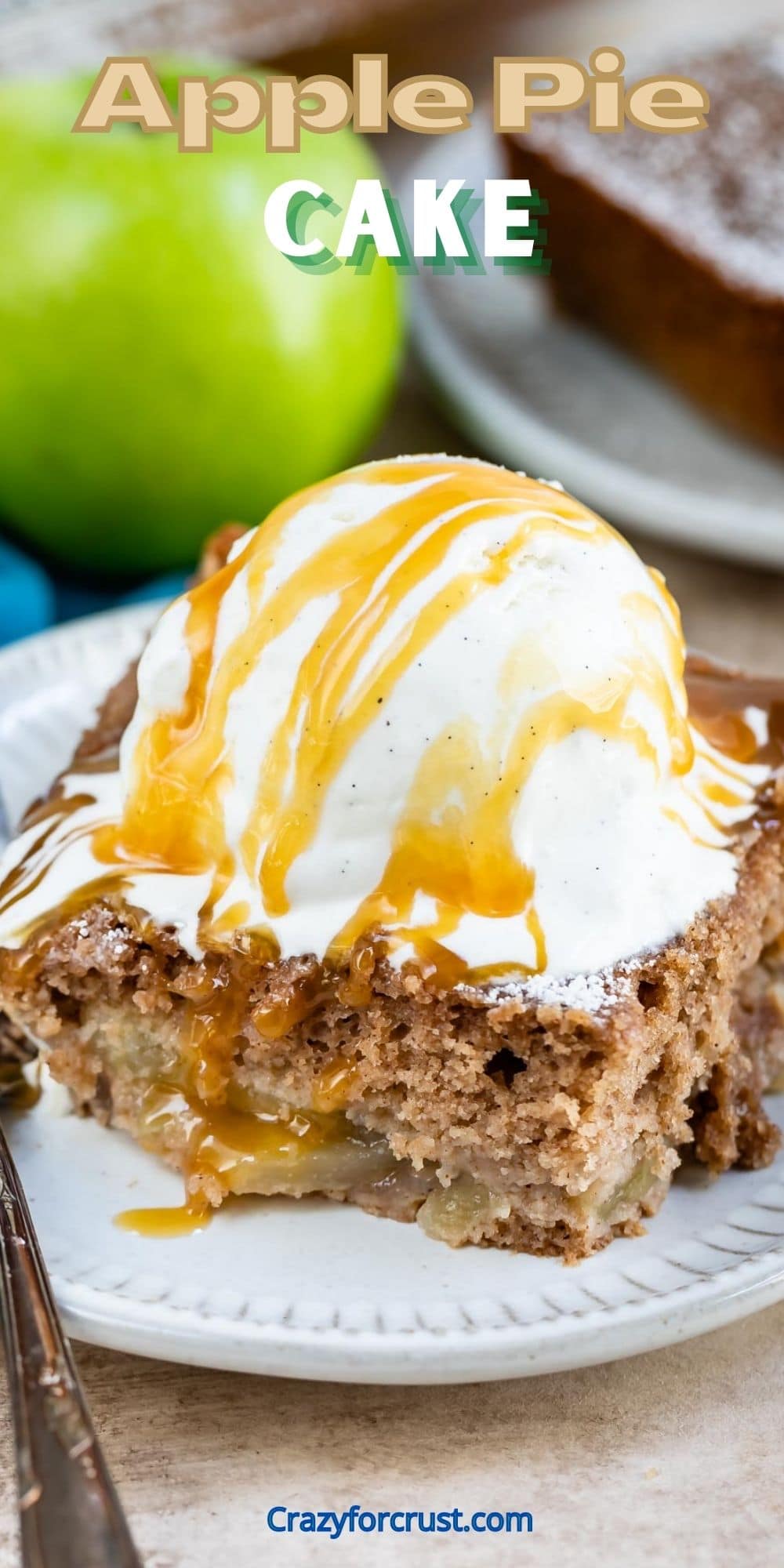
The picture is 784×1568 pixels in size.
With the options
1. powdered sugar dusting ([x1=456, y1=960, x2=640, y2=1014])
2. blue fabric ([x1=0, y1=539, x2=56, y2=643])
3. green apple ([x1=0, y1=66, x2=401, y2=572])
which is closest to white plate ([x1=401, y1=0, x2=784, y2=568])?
green apple ([x1=0, y1=66, x2=401, y2=572])

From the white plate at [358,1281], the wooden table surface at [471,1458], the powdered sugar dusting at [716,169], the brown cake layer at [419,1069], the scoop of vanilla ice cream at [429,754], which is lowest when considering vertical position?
the wooden table surface at [471,1458]

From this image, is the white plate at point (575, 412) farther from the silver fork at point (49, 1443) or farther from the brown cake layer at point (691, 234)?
the silver fork at point (49, 1443)

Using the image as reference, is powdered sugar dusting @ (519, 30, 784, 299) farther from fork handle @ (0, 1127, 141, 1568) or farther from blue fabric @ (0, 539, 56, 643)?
fork handle @ (0, 1127, 141, 1568)

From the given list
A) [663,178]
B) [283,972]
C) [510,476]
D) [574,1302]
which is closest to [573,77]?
[663,178]

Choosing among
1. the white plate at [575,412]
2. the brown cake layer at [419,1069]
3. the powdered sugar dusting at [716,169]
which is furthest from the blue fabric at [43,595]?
the powdered sugar dusting at [716,169]

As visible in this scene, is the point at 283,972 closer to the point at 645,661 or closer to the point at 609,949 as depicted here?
the point at 609,949

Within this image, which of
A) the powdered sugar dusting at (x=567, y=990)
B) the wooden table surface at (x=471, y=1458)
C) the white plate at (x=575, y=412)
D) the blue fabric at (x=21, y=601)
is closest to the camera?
the wooden table surface at (x=471, y=1458)
